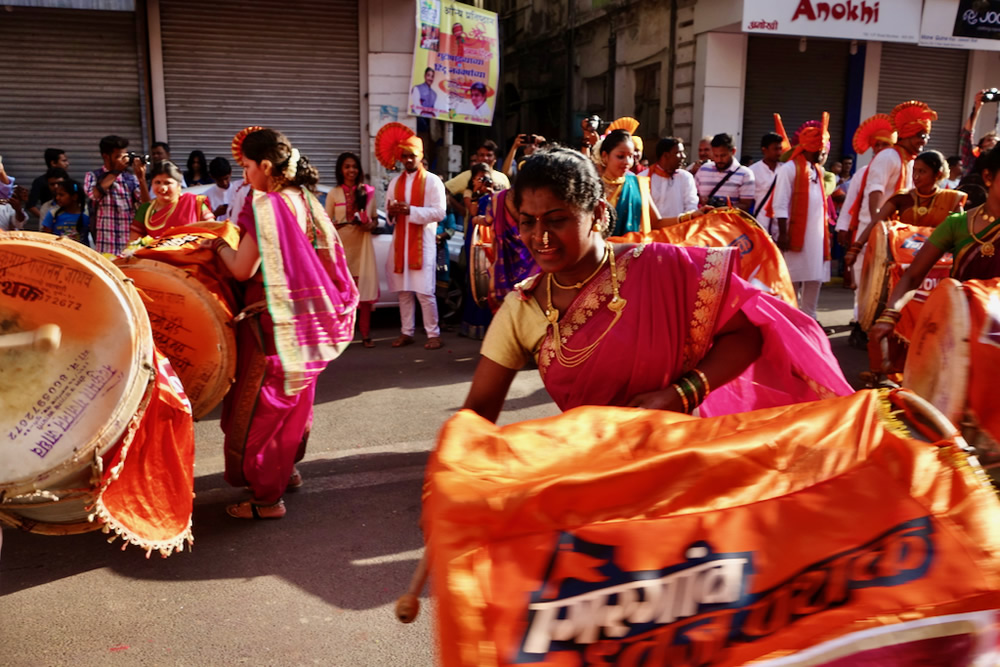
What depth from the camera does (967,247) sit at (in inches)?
125

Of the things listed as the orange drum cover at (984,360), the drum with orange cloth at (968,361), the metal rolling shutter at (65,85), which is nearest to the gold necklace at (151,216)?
the drum with orange cloth at (968,361)

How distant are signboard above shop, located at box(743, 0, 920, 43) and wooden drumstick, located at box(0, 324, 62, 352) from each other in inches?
496

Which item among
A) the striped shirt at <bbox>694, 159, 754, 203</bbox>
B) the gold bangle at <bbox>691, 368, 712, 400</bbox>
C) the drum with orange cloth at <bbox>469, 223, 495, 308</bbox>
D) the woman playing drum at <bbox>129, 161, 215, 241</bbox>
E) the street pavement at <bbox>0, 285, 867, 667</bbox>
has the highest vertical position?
the striped shirt at <bbox>694, 159, 754, 203</bbox>

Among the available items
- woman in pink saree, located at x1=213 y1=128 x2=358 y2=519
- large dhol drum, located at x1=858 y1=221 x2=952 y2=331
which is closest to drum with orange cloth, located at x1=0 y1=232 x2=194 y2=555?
woman in pink saree, located at x1=213 y1=128 x2=358 y2=519

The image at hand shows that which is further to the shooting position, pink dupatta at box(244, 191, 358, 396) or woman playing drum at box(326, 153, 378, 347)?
woman playing drum at box(326, 153, 378, 347)

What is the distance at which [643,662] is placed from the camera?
4.25 feet

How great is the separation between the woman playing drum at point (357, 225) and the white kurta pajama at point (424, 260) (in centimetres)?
26

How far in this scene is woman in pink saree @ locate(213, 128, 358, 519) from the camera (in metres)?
3.74

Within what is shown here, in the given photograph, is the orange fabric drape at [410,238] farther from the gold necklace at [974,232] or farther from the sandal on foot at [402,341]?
the gold necklace at [974,232]

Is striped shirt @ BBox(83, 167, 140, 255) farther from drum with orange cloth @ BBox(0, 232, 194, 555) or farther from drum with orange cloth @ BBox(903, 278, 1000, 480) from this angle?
drum with orange cloth @ BBox(903, 278, 1000, 480)

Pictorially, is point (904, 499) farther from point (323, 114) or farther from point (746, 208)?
point (323, 114)

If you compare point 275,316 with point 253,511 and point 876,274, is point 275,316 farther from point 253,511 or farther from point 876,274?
point 876,274

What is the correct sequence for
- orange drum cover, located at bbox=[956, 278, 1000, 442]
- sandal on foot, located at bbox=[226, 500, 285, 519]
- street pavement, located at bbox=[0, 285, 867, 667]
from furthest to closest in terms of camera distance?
sandal on foot, located at bbox=[226, 500, 285, 519], street pavement, located at bbox=[0, 285, 867, 667], orange drum cover, located at bbox=[956, 278, 1000, 442]

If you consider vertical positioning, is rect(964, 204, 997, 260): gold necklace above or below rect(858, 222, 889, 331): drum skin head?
above
